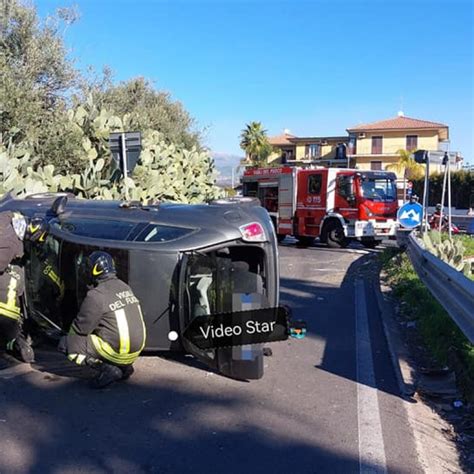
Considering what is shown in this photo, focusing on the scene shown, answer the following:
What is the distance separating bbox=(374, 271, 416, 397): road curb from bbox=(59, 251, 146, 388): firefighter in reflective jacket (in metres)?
2.34

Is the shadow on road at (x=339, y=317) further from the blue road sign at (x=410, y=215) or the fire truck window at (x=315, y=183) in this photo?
the fire truck window at (x=315, y=183)

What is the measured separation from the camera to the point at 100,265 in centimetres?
470

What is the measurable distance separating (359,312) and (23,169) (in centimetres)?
644

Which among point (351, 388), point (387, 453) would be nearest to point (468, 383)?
point (351, 388)

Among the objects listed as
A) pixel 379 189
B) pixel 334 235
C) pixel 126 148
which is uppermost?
pixel 126 148

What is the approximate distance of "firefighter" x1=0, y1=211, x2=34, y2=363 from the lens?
17.1 ft

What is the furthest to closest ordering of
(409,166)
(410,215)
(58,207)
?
1. (409,166)
2. (410,215)
3. (58,207)

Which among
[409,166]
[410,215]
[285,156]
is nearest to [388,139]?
[409,166]

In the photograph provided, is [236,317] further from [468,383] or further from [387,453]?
[468,383]

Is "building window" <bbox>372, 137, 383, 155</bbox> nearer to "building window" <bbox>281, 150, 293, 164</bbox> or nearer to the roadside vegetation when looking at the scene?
"building window" <bbox>281, 150, 293, 164</bbox>

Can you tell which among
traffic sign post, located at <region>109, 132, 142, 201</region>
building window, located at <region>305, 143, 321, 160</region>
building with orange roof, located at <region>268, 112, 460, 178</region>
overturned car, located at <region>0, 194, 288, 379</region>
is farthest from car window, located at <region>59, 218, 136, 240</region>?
building window, located at <region>305, 143, 321, 160</region>

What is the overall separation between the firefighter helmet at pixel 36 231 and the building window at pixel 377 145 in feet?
217

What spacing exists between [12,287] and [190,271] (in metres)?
1.82

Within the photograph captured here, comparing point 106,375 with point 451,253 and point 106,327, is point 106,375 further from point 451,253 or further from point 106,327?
point 451,253
